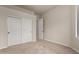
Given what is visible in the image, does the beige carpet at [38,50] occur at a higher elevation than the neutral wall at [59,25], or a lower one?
lower

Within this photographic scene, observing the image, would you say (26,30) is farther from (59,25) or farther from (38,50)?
(38,50)

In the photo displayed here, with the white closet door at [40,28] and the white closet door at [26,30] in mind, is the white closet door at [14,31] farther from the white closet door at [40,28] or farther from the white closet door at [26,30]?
the white closet door at [40,28]

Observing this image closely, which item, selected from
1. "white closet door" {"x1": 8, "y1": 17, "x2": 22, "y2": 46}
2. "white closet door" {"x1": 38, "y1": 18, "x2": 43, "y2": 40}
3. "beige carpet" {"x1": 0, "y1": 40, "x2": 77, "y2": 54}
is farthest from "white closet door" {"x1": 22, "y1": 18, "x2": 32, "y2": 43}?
"beige carpet" {"x1": 0, "y1": 40, "x2": 77, "y2": 54}

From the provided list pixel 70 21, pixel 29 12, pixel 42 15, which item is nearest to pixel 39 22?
pixel 42 15

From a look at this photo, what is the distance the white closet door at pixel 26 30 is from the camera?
6.29 metres

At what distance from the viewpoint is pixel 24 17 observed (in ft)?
20.7

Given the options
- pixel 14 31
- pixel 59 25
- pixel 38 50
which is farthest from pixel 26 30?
pixel 38 50

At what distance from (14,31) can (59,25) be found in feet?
9.92

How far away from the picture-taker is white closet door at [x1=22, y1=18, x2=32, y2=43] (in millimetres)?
6293

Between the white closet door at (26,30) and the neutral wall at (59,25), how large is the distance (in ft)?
5.00

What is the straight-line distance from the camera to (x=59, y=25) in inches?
226

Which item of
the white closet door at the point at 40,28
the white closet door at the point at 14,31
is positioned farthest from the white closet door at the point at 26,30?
the white closet door at the point at 40,28

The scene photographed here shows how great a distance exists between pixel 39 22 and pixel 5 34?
4.00 meters

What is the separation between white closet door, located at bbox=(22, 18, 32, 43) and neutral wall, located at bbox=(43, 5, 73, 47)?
1.52 metres
